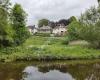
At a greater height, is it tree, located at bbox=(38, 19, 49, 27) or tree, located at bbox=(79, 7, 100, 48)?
tree, located at bbox=(38, 19, 49, 27)

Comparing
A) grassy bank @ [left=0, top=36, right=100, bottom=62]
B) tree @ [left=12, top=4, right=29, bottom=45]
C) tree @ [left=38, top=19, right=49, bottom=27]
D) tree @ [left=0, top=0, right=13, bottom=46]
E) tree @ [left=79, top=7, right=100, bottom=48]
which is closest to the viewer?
grassy bank @ [left=0, top=36, right=100, bottom=62]

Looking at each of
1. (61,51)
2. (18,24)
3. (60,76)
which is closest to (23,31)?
(18,24)

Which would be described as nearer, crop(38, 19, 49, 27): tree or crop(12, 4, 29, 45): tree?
crop(12, 4, 29, 45): tree

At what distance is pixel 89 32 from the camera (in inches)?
1797

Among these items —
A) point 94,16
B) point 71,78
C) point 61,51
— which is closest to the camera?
point 71,78

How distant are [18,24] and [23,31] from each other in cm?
147

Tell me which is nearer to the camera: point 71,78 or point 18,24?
point 71,78

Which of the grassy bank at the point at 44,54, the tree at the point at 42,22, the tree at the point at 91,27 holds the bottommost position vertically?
the grassy bank at the point at 44,54

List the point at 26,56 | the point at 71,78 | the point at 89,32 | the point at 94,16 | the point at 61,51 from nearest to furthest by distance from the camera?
the point at 71,78 → the point at 26,56 → the point at 61,51 → the point at 89,32 → the point at 94,16

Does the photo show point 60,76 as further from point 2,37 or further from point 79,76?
point 2,37

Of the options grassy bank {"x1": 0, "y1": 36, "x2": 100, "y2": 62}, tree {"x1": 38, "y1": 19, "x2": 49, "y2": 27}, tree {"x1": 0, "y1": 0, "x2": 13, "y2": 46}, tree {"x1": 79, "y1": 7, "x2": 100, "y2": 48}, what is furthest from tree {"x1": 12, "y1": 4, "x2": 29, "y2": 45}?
tree {"x1": 38, "y1": 19, "x2": 49, "y2": 27}

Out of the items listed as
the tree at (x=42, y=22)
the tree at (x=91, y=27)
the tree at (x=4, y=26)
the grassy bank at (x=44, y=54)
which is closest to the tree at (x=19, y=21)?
the tree at (x=4, y=26)

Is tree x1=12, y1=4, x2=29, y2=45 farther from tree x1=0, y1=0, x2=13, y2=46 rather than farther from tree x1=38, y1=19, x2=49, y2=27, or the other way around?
tree x1=38, y1=19, x2=49, y2=27

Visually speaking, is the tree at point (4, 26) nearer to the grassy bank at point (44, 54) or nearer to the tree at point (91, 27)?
the grassy bank at point (44, 54)
